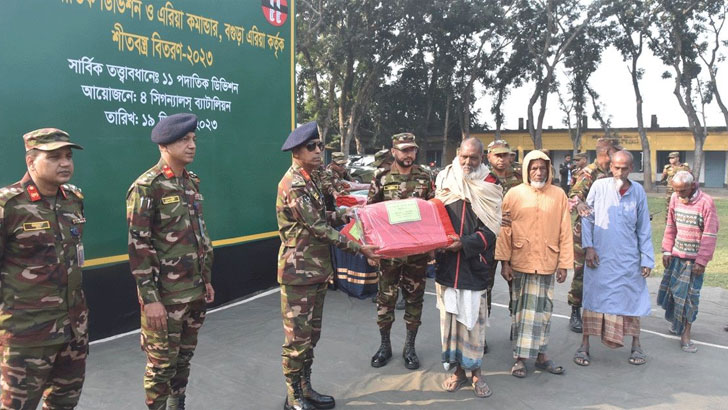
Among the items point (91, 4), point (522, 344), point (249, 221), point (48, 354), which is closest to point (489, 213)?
point (522, 344)

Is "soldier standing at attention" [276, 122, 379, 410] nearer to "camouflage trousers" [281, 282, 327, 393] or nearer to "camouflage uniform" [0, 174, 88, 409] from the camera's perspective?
"camouflage trousers" [281, 282, 327, 393]

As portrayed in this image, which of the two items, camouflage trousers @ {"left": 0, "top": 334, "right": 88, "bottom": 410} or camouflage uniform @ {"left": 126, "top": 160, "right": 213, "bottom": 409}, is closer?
camouflage trousers @ {"left": 0, "top": 334, "right": 88, "bottom": 410}

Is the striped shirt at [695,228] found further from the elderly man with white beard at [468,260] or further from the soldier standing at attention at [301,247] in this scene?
the soldier standing at attention at [301,247]

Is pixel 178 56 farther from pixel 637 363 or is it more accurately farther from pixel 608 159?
pixel 637 363

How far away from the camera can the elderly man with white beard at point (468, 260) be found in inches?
142

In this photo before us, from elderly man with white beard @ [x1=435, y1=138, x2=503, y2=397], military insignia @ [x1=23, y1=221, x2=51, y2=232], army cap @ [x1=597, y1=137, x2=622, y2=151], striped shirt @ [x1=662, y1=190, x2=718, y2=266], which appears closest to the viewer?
military insignia @ [x1=23, y1=221, x2=51, y2=232]

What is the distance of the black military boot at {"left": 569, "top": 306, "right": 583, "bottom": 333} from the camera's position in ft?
16.5

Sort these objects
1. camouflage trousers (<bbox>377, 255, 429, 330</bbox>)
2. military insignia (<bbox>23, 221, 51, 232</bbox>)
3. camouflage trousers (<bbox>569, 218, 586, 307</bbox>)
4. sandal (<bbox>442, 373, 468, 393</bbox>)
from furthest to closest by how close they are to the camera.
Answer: camouflage trousers (<bbox>569, 218, 586, 307</bbox>), camouflage trousers (<bbox>377, 255, 429, 330</bbox>), sandal (<bbox>442, 373, 468, 393</bbox>), military insignia (<bbox>23, 221, 51, 232</bbox>)

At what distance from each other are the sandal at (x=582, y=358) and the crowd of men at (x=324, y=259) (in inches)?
0.6

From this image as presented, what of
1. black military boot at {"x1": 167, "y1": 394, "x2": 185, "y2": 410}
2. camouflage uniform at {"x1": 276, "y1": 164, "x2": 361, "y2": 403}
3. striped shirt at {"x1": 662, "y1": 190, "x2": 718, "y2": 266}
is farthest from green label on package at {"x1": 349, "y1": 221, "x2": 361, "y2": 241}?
striped shirt at {"x1": 662, "y1": 190, "x2": 718, "y2": 266}

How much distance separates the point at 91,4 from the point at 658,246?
1005cm

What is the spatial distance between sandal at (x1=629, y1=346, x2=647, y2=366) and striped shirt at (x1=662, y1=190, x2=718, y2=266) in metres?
0.99

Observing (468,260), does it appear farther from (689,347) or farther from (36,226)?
(36,226)

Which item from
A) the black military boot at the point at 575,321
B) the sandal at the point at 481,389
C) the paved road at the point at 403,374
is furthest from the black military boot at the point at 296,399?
the black military boot at the point at 575,321
